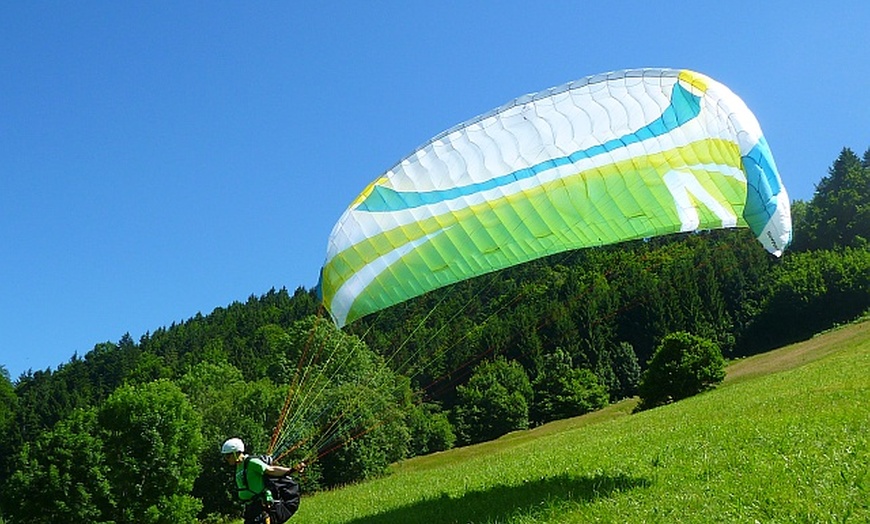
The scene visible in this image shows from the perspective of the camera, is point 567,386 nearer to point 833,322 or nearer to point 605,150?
point 833,322

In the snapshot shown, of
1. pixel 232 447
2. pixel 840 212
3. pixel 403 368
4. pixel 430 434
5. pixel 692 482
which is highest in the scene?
pixel 840 212

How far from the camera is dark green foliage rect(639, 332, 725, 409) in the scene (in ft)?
136

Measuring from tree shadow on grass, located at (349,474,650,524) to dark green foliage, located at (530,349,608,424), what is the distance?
179ft

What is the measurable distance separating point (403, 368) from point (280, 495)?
21.2m

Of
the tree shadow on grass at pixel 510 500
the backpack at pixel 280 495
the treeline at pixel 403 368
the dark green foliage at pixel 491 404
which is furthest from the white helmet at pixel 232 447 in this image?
the dark green foliage at pixel 491 404

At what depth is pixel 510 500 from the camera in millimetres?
9688

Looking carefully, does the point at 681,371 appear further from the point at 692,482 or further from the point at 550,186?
the point at 550,186

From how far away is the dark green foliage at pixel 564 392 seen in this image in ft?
214

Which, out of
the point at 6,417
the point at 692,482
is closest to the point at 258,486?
the point at 692,482

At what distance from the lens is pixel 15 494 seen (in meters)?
30.4

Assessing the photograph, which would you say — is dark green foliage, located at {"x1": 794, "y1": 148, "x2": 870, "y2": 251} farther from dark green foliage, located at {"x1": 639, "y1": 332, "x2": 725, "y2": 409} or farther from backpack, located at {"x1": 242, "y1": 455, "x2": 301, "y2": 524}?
backpack, located at {"x1": 242, "y1": 455, "x2": 301, "y2": 524}

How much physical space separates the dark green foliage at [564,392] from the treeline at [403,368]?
0.66 ft

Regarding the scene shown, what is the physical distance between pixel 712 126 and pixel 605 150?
4.17 ft

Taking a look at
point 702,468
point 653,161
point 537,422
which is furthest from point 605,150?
point 537,422
